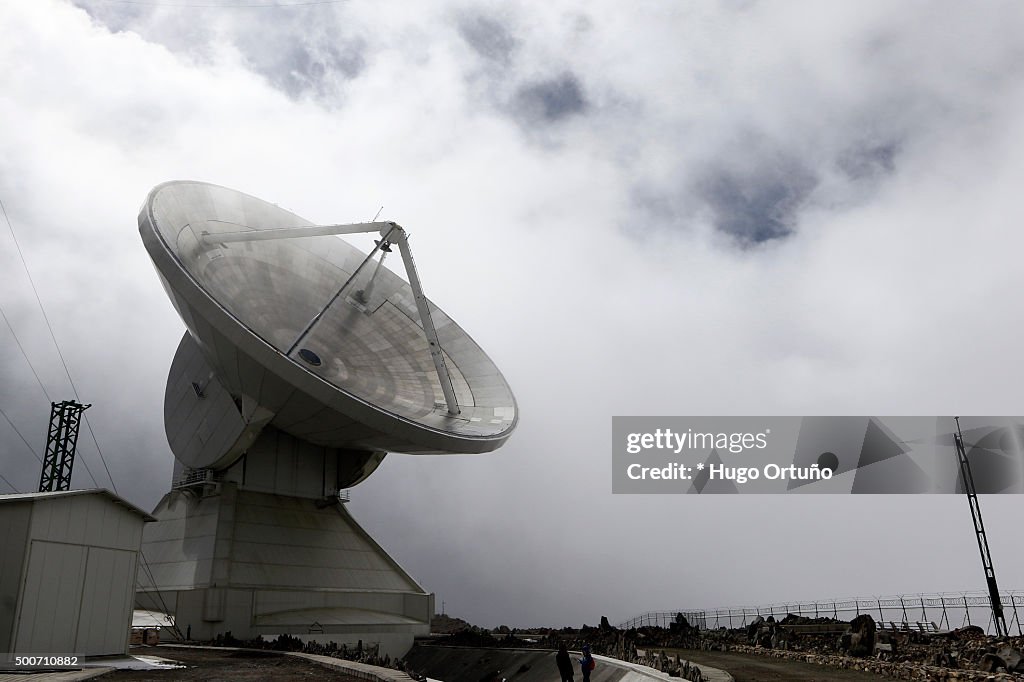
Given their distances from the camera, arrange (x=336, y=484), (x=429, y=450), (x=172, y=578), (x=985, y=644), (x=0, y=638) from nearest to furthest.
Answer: (x=0, y=638) → (x=985, y=644) → (x=429, y=450) → (x=172, y=578) → (x=336, y=484)

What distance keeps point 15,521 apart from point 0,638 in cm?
271

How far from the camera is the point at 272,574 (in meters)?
38.5

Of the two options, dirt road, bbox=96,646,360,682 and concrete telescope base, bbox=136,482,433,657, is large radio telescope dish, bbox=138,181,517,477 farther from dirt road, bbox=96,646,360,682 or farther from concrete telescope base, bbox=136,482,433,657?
dirt road, bbox=96,646,360,682

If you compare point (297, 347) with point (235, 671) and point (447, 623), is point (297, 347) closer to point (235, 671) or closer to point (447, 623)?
point (235, 671)

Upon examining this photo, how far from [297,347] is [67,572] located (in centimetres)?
1375

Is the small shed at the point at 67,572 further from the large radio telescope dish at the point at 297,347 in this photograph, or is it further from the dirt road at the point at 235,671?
the large radio telescope dish at the point at 297,347

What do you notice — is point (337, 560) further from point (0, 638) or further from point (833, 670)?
point (833, 670)

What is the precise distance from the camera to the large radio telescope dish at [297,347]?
30328 mm

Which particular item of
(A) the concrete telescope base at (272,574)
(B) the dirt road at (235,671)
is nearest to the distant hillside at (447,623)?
(A) the concrete telescope base at (272,574)

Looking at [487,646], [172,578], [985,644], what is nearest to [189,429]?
[172,578]

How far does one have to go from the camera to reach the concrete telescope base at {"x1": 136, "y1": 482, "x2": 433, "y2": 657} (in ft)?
118

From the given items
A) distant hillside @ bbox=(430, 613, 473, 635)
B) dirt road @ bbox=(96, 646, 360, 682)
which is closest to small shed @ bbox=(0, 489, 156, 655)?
dirt road @ bbox=(96, 646, 360, 682)

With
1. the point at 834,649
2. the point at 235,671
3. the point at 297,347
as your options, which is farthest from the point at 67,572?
the point at 834,649

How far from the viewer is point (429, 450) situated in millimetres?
34625
